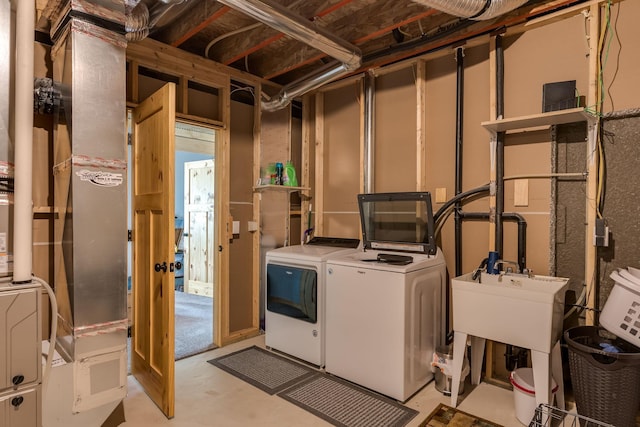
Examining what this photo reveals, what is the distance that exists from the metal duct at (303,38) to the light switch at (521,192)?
1.54m

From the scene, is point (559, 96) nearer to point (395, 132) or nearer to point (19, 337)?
point (395, 132)

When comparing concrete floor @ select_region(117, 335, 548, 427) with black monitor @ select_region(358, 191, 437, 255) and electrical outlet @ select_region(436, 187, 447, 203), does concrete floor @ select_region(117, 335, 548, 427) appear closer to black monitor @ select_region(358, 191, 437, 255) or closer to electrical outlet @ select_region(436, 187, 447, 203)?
black monitor @ select_region(358, 191, 437, 255)

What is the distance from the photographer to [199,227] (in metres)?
5.54

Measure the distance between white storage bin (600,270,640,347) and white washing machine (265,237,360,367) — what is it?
5.83 ft

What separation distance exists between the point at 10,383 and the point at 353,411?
71.0 inches

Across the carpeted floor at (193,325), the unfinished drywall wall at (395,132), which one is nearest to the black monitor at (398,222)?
the unfinished drywall wall at (395,132)

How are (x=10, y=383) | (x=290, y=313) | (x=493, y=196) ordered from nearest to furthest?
(x=10, y=383) → (x=493, y=196) → (x=290, y=313)

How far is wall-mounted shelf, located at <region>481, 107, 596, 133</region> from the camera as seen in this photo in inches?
88.6

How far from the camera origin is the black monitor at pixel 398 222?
2.79 meters

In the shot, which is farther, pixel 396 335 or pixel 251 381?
pixel 251 381

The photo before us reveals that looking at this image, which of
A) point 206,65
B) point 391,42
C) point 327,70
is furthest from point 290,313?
point 391,42

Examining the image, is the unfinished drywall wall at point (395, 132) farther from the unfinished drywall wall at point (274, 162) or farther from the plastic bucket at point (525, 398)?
the plastic bucket at point (525, 398)

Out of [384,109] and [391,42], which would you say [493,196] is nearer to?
[384,109]

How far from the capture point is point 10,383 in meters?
1.53
